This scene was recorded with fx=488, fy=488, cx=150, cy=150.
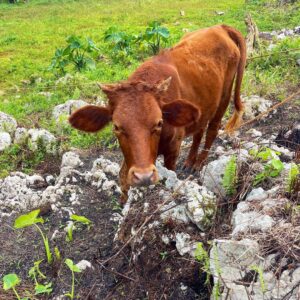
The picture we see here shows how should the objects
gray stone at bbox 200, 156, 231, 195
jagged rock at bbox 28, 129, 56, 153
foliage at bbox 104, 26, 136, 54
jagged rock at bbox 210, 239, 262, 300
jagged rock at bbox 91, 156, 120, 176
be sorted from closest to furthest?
jagged rock at bbox 210, 239, 262, 300
gray stone at bbox 200, 156, 231, 195
jagged rock at bbox 91, 156, 120, 176
jagged rock at bbox 28, 129, 56, 153
foliage at bbox 104, 26, 136, 54

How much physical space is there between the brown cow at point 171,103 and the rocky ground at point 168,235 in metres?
0.36

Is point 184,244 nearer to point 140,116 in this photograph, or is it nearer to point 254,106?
point 140,116

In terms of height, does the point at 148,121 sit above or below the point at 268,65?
above

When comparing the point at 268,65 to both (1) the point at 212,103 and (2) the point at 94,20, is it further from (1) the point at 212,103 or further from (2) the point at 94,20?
(2) the point at 94,20

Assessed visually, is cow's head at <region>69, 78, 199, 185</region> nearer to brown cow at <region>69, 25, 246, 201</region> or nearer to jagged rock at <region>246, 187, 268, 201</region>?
brown cow at <region>69, 25, 246, 201</region>

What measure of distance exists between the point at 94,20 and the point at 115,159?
13346 mm

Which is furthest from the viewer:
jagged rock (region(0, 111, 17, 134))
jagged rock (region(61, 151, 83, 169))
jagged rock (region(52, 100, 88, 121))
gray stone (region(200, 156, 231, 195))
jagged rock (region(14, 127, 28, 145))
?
jagged rock (region(52, 100, 88, 121))

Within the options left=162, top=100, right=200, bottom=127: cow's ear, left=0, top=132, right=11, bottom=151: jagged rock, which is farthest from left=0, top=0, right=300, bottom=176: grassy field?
left=162, top=100, right=200, bottom=127: cow's ear

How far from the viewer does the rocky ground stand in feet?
10.5

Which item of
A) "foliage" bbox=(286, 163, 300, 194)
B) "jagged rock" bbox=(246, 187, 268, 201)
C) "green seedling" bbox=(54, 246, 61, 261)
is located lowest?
"green seedling" bbox=(54, 246, 61, 261)

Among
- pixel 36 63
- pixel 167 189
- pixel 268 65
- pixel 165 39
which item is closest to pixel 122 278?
pixel 167 189

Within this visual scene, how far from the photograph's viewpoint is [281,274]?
3090 mm

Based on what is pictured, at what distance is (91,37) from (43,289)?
12.4 meters

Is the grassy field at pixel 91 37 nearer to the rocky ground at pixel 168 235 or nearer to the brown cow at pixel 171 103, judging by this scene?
the rocky ground at pixel 168 235
